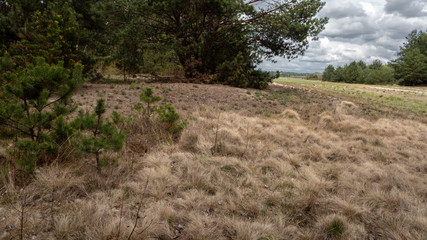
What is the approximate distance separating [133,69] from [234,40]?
20.4 ft

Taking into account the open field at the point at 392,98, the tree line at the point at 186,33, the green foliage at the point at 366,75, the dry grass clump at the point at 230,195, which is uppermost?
the green foliage at the point at 366,75

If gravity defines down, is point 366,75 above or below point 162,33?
above

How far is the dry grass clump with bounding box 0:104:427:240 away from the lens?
192cm

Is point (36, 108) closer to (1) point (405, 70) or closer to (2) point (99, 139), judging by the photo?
(2) point (99, 139)

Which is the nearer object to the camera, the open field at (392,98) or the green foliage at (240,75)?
the open field at (392,98)

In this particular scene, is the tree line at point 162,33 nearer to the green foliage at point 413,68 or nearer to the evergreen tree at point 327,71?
the green foliage at point 413,68

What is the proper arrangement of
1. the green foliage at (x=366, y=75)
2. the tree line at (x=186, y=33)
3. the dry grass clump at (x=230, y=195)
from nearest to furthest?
1. the dry grass clump at (x=230, y=195)
2. the tree line at (x=186, y=33)
3. the green foliage at (x=366, y=75)

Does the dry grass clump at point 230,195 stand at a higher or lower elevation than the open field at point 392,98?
lower

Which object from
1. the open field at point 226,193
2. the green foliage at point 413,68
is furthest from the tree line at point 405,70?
the open field at point 226,193

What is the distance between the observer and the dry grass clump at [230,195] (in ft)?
6.31

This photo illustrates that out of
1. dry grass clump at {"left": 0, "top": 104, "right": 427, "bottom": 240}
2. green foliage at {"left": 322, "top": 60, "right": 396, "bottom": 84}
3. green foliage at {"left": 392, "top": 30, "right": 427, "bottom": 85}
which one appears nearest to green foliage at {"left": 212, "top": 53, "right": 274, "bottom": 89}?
dry grass clump at {"left": 0, "top": 104, "right": 427, "bottom": 240}

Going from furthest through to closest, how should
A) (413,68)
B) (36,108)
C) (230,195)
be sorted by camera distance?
1. (413,68)
2. (36,108)
3. (230,195)

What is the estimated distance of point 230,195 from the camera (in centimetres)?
251

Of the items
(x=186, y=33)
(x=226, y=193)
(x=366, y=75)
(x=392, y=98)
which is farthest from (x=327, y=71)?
(x=226, y=193)
